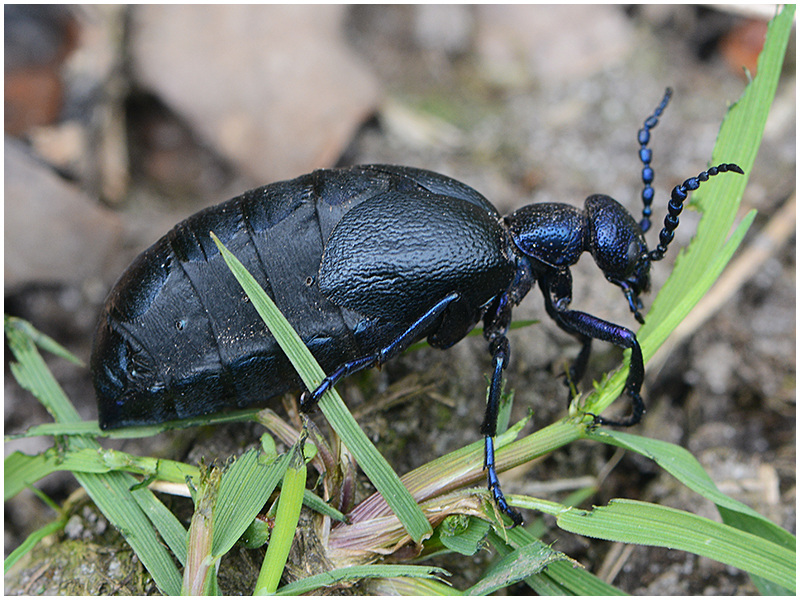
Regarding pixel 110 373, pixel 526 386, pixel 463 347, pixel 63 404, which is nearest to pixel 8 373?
pixel 63 404

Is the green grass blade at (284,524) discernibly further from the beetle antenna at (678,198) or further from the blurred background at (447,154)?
the beetle antenna at (678,198)

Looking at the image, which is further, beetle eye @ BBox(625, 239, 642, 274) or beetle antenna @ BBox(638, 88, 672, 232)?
beetle antenna @ BBox(638, 88, 672, 232)

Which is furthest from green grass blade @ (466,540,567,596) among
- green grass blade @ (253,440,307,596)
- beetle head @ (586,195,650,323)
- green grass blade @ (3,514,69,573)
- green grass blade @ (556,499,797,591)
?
green grass blade @ (3,514,69,573)

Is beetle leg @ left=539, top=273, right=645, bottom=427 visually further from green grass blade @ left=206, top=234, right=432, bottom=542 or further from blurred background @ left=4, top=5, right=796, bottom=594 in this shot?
green grass blade @ left=206, top=234, right=432, bottom=542

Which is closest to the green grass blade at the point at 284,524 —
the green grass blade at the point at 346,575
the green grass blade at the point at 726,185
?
the green grass blade at the point at 346,575

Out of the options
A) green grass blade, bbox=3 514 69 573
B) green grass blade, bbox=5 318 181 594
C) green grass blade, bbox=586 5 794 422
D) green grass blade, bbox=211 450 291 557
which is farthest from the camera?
green grass blade, bbox=586 5 794 422

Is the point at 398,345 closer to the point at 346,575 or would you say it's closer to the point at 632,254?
the point at 346,575
